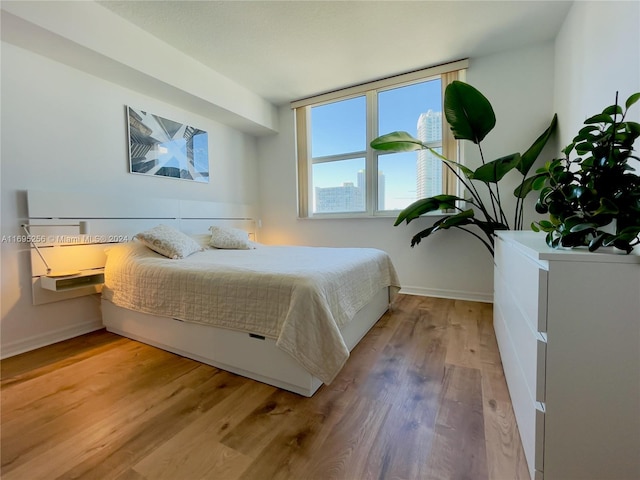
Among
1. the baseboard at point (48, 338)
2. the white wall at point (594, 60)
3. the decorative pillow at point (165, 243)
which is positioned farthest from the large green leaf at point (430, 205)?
the baseboard at point (48, 338)

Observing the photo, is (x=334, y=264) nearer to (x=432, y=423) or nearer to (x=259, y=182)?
(x=432, y=423)

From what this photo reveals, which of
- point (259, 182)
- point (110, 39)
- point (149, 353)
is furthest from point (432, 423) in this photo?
point (259, 182)

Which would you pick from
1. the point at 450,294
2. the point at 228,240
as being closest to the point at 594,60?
the point at 450,294

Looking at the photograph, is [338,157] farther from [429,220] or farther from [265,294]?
[265,294]

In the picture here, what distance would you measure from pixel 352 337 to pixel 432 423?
0.77 m

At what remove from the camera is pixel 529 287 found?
3.39 feet

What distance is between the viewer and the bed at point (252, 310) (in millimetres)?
1408

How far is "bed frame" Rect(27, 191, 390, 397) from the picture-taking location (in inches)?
59.9

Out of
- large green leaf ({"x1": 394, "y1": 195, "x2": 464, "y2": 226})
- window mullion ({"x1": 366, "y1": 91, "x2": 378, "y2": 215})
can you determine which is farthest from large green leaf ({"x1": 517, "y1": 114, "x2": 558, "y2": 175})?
window mullion ({"x1": 366, "y1": 91, "x2": 378, "y2": 215})

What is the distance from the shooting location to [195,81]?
2836 millimetres

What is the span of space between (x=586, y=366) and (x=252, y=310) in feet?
4.58

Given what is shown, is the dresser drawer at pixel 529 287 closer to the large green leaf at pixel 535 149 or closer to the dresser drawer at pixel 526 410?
the dresser drawer at pixel 526 410

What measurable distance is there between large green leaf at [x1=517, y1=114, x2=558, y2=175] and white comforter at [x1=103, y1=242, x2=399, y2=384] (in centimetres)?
168

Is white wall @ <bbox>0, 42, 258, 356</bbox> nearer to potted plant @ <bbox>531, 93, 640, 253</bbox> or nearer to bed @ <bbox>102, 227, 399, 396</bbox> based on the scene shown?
bed @ <bbox>102, 227, 399, 396</bbox>
